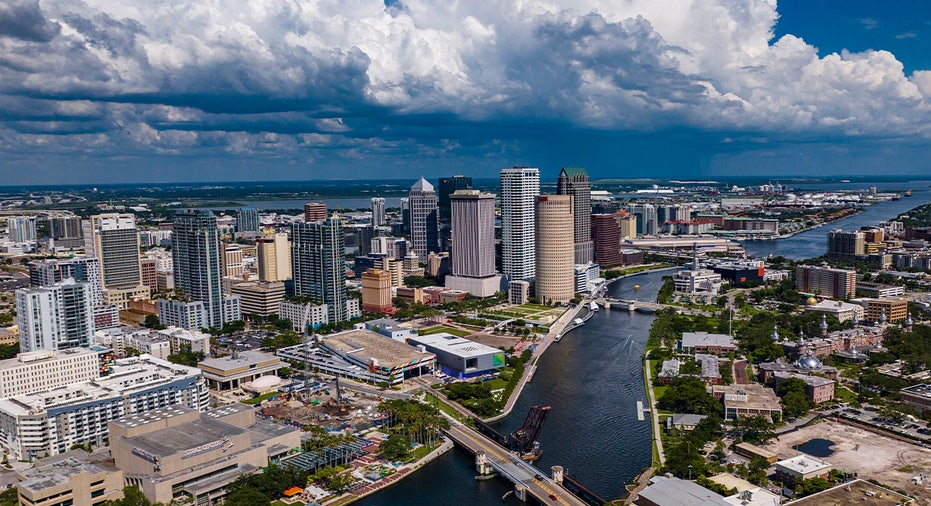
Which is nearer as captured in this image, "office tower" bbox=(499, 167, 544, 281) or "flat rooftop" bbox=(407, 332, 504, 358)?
"flat rooftop" bbox=(407, 332, 504, 358)

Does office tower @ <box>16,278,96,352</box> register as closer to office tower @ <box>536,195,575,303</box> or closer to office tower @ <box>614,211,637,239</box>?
office tower @ <box>536,195,575,303</box>

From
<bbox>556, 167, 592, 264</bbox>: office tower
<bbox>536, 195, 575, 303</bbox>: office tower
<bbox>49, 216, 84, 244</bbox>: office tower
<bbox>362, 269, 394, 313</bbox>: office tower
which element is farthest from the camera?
<bbox>49, 216, 84, 244</bbox>: office tower

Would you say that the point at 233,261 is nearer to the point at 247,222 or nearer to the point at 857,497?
the point at 247,222

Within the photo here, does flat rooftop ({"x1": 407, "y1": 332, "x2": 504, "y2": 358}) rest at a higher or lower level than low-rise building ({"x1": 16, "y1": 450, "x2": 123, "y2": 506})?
higher

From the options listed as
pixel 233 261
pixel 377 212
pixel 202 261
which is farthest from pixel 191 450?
pixel 377 212

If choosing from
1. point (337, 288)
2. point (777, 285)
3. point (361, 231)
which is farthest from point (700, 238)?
point (337, 288)

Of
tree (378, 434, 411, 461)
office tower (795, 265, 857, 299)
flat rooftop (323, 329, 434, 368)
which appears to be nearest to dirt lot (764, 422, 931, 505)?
tree (378, 434, 411, 461)
